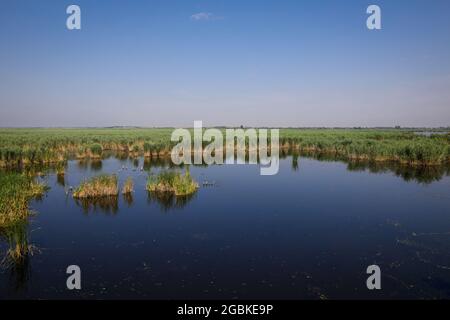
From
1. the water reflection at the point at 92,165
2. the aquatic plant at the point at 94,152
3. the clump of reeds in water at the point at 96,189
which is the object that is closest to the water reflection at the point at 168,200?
the clump of reeds in water at the point at 96,189

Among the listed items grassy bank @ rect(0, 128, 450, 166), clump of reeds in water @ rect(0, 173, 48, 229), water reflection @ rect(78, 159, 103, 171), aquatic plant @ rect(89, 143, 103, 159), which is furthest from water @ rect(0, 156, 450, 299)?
aquatic plant @ rect(89, 143, 103, 159)

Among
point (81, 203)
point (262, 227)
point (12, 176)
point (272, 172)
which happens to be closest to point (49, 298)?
point (262, 227)

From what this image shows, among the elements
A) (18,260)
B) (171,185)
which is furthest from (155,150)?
(18,260)

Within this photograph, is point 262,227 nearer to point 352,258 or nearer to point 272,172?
point 352,258

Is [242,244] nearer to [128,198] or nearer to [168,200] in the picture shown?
[168,200]

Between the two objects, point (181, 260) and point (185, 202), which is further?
point (185, 202)

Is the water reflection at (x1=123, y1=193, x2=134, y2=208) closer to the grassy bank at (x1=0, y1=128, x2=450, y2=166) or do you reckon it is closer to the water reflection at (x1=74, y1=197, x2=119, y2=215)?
the water reflection at (x1=74, y1=197, x2=119, y2=215)
